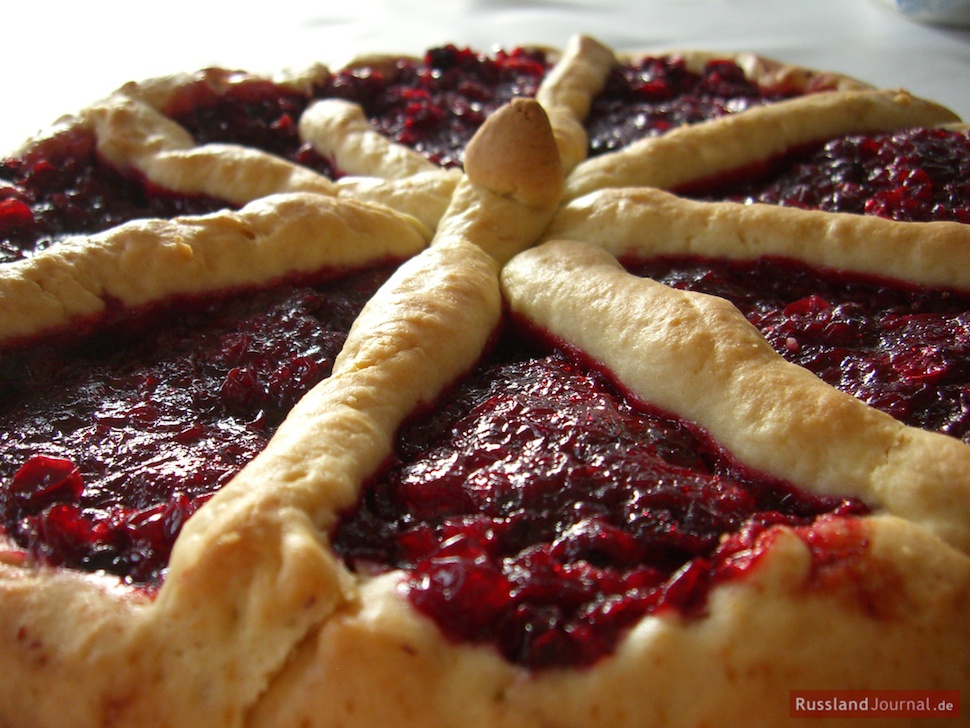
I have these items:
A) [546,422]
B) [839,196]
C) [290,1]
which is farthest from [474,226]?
[290,1]

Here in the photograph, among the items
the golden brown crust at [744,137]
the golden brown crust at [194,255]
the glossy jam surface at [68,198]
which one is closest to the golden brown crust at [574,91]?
the golden brown crust at [744,137]

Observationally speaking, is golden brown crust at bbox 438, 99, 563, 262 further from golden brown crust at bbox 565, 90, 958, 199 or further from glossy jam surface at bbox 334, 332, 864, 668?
glossy jam surface at bbox 334, 332, 864, 668

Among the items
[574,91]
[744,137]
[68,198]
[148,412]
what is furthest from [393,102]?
[148,412]

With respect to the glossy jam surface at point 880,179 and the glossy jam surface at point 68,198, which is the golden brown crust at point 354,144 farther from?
the glossy jam surface at point 880,179

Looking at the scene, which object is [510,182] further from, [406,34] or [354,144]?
[406,34]

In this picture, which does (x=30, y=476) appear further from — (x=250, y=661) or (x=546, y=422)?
(x=546, y=422)
